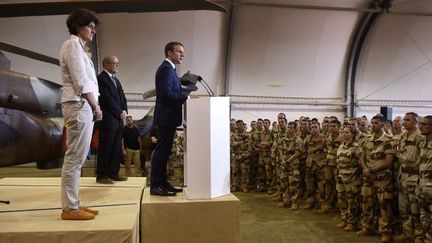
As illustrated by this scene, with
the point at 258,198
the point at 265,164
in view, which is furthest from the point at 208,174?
the point at 265,164

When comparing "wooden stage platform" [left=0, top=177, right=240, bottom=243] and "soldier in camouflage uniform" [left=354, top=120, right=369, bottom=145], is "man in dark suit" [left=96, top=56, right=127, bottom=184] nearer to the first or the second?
"wooden stage platform" [left=0, top=177, right=240, bottom=243]

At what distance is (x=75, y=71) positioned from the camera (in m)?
1.99

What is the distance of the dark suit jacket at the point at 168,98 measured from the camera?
107 inches

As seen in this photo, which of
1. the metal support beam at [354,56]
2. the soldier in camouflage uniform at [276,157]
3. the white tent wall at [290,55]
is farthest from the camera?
the metal support beam at [354,56]

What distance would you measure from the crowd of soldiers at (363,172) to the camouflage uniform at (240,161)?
0.63 metres

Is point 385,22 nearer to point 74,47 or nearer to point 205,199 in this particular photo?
point 205,199

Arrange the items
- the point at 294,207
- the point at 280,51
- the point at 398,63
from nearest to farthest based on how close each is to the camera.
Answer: the point at 294,207 < the point at 280,51 < the point at 398,63

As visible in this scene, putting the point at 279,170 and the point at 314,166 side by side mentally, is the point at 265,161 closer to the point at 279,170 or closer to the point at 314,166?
the point at 279,170

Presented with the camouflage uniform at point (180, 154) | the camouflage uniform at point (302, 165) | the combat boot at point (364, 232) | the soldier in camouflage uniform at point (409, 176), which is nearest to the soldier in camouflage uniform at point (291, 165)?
the camouflage uniform at point (302, 165)

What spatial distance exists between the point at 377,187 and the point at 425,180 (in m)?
0.77

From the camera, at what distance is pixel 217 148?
282 centimetres

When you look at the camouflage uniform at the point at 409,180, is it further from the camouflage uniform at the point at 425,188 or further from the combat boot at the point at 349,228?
the combat boot at the point at 349,228

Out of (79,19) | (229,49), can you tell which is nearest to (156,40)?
(229,49)

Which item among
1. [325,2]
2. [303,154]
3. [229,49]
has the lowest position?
[303,154]
